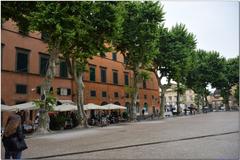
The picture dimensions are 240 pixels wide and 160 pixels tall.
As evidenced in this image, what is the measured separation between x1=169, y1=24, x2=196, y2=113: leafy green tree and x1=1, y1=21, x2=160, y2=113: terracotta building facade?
842 cm

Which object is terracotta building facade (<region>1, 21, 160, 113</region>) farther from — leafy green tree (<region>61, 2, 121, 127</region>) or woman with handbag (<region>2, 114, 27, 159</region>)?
woman with handbag (<region>2, 114, 27, 159</region>)

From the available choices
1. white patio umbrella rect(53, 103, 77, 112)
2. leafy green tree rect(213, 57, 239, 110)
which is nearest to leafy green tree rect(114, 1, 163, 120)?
white patio umbrella rect(53, 103, 77, 112)

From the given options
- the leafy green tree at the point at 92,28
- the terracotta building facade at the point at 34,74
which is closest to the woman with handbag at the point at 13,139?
the leafy green tree at the point at 92,28

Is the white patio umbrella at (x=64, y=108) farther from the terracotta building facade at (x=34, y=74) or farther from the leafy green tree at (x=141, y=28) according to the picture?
the leafy green tree at (x=141, y=28)

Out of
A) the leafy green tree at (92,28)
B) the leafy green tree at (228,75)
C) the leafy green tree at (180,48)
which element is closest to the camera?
the leafy green tree at (92,28)

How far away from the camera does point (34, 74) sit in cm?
3200

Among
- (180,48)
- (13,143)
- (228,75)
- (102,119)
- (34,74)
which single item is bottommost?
(102,119)

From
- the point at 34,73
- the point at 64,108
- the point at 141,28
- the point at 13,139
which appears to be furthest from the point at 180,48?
the point at 13,139

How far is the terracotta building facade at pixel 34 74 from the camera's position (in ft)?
95.7

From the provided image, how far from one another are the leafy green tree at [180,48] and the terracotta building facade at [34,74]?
8.42 meters

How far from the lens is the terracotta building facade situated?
95.7 ft

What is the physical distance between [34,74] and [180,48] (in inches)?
743

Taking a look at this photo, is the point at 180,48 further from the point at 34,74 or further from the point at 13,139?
the point at 13,139

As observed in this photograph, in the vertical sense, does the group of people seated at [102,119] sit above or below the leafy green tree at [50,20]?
below
